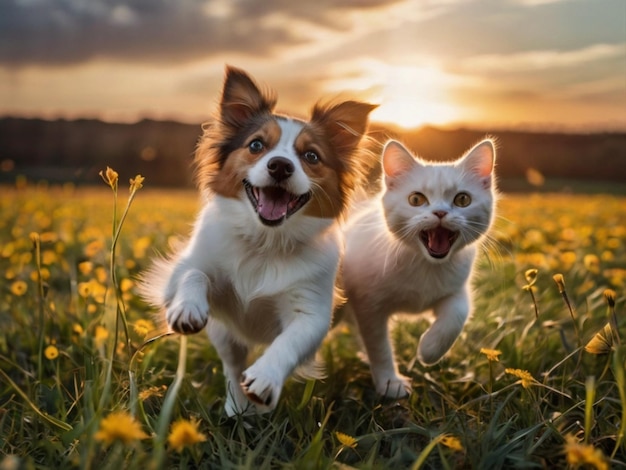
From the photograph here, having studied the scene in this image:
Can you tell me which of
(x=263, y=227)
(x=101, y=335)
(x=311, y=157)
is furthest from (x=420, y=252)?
(x=101, y=335)

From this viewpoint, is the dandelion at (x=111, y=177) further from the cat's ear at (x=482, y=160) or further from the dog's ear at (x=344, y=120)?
the cat's ear at (x=482, y=160)

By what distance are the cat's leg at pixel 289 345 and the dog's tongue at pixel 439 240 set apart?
58 cm

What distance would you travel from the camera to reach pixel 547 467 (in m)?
2.18

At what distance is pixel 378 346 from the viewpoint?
3.22 metres

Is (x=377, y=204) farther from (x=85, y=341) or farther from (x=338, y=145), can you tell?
(x=85, y=341)

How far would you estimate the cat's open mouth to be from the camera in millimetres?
3102

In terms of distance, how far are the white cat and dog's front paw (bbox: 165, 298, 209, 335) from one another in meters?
1.12

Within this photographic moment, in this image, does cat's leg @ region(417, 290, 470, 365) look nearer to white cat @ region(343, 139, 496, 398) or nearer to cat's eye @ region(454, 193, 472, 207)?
white cat @ region(343, 139, 496, 398)

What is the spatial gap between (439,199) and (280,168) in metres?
0.84

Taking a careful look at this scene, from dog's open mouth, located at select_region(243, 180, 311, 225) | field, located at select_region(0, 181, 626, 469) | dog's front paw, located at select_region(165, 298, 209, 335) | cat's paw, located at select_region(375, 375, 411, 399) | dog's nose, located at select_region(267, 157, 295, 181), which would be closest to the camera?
field, located at select_region(0, 181, 626, 469)

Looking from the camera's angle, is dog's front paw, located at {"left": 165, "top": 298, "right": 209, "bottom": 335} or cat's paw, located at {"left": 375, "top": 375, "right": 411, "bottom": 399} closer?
dog's front paw, located at {"left": 165, "top": 298, "right": 209, "bottom": 335}

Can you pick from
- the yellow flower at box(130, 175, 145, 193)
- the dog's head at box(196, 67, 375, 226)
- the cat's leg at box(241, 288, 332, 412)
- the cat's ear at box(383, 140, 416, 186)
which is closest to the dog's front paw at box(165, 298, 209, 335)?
the cat's leg at box(241, 288, 332, 412)

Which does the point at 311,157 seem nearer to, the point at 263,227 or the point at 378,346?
the point at 263,227

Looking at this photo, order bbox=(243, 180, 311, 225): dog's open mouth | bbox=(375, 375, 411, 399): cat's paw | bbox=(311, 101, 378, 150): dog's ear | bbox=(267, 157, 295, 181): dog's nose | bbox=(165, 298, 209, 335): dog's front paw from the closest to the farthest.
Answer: bbox=(165, 298, 209, 335): dog's front paw → bbox=(267, 157, 295, 181): dog's nose → bbox=(243, 180, 311, 225): dog's open mouth → bbox=(375, 375, 411, 399): cat's paw → bbox=(311, 101, 378, 150): dog's ear
